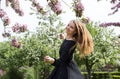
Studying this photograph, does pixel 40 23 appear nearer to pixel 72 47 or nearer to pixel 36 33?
pixel 36 33

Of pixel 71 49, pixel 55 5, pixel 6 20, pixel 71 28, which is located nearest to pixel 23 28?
pixel 6 20

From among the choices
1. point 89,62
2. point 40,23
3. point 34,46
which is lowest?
point 89,62

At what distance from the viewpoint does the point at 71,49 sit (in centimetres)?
564

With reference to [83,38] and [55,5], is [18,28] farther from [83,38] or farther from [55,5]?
[83,38]

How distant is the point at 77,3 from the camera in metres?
4.57

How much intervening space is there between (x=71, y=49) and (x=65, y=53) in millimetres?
141

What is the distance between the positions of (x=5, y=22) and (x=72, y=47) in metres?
1.28

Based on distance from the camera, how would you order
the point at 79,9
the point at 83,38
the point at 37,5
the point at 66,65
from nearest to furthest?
the point at 79,9
the point at 37,5
the point at 83,38
the point at 66,65

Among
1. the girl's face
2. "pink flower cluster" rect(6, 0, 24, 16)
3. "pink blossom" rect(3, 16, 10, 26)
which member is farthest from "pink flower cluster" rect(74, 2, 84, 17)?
the girl's face

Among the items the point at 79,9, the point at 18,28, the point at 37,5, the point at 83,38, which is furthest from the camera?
the point at 83,38

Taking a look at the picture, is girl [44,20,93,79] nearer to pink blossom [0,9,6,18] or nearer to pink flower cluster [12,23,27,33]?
pink flower cluster [12,23,27,33]

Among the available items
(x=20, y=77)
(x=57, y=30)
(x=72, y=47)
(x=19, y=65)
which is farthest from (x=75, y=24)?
(x=19, y=65)

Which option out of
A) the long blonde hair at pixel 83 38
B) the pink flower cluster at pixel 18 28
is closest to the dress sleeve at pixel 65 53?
the long blonde hair at pixel 83 38

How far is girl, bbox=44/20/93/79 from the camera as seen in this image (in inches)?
Answer: 217
